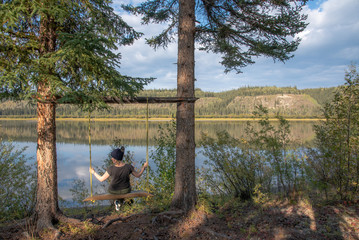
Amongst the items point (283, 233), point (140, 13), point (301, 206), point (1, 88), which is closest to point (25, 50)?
point (1, 88)

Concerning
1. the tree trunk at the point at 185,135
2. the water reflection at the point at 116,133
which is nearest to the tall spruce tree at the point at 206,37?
the tree trunk at the point at 185,135

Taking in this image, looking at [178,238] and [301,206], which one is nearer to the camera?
[178,238]

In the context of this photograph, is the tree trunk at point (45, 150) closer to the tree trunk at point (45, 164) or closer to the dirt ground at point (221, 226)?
the tree trunk at point (45, 164)

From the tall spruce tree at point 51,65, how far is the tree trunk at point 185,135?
99cm

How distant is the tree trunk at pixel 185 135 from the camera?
17.1 feet

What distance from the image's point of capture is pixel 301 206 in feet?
21.1

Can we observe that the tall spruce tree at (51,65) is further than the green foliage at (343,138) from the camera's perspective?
No

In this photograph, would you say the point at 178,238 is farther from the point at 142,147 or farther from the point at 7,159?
the point at 142,147

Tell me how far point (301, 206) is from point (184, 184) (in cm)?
366

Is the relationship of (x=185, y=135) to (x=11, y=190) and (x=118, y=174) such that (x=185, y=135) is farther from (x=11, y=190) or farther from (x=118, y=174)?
(x=11, y=190)

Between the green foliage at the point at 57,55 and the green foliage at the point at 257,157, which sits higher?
the green foliage at the point at 57,55

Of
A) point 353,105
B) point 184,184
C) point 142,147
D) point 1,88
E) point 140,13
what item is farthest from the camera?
point 142,147

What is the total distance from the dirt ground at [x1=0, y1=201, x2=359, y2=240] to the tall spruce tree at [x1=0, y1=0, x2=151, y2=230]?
34.4 inches

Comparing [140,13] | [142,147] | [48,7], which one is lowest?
[142,147]
